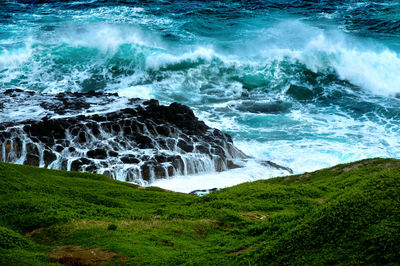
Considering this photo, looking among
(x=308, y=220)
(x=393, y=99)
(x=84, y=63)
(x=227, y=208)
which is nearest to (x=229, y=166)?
(x=227, y=208)

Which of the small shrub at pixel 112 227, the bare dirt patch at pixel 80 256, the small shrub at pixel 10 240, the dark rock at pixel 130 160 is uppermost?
the small shrub at pixel 10 240

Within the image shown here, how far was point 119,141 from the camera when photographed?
21.9 metres

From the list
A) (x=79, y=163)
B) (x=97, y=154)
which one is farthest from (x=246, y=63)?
(x=79, y=163)

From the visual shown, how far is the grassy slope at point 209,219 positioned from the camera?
8.77 meters

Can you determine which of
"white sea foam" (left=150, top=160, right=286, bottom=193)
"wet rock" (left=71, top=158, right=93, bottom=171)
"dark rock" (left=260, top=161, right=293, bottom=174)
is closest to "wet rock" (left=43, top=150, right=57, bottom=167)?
"wet rock" (left=71, top=158, right=93, bottom=171)

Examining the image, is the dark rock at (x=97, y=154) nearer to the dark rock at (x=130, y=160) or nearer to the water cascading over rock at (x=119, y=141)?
the water cascading over rock at (x=119, y=141)

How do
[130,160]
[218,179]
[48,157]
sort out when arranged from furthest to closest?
1. [218,179]
2. [130,160]
3. [48,157]

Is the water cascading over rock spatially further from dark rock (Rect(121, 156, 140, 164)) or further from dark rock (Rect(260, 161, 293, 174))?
dark rock (Rect(260, 161, 293, 174))

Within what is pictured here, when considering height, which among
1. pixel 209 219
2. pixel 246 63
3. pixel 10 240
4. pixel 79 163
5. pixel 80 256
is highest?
pixel 10 240

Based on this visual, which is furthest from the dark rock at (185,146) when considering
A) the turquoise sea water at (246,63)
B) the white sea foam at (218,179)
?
the turquoise sea water at (246,63)

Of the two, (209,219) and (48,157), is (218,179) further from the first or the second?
(209,219)

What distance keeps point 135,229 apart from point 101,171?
888 centimetres

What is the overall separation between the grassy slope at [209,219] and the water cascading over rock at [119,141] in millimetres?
3226

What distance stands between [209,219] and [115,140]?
10.5 meters
